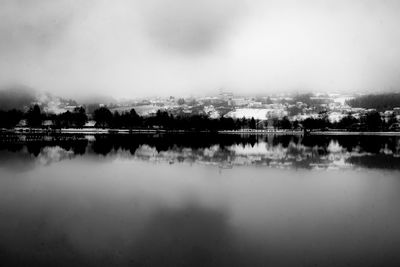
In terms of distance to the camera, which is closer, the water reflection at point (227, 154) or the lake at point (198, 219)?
the lake at point (198, 219)

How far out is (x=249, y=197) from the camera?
78.5ft

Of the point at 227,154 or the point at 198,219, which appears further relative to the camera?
the point at 227,154

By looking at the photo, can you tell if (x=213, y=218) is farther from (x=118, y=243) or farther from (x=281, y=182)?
(x=281, y=182)

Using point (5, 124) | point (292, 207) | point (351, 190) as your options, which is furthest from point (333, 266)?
point (5, 124)

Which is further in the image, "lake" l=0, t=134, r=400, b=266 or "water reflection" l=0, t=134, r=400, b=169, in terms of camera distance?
"water reflection" l=0, t=134, r=400, b=169

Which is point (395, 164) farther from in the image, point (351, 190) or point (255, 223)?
point (255, 223)

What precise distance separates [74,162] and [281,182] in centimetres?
2389

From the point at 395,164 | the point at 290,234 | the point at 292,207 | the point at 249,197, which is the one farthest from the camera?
the point at 395,164

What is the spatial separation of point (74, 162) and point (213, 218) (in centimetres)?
2786

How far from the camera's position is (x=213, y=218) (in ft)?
61.9

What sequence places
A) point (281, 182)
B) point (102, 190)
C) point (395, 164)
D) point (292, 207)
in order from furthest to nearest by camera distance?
point (395, 164) < point (281, 182) < point (102, 190) < point (292, 207)

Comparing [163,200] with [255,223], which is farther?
[163,200]

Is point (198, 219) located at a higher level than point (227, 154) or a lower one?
higher

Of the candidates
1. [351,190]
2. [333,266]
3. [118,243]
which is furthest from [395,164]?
[118,243]
